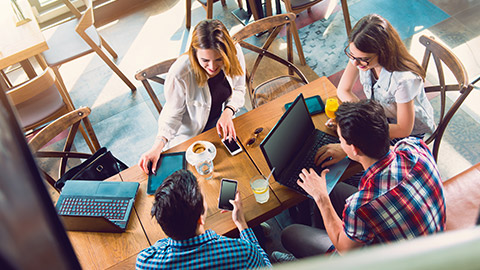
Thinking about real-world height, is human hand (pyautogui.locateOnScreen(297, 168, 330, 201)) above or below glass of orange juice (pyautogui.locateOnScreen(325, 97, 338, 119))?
below

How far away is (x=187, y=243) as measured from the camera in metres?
1.55

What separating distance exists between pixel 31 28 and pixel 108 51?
0.80 metres

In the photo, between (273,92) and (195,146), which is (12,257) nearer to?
(195,146)

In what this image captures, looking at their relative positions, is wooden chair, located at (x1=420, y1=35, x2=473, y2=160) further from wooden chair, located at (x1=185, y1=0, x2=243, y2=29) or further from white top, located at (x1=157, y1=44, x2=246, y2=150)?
wooden chair, located at (x1=185, y1=0, x2=243, y2=29)

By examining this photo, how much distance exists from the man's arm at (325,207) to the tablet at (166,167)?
0.65 m

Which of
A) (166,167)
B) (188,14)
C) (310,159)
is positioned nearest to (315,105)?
(310,159)

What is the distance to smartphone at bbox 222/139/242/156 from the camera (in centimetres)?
210

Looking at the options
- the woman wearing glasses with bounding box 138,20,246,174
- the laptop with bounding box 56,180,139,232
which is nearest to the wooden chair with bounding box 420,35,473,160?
the woman wearing glasses with bounding box 138,20,246,174

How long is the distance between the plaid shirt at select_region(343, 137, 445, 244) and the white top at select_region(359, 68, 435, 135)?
1.62 ft

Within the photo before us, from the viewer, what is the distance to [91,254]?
1809 millimetres

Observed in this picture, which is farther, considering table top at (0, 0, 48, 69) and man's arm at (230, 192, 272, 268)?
table top at (0, 0, 48, 69)

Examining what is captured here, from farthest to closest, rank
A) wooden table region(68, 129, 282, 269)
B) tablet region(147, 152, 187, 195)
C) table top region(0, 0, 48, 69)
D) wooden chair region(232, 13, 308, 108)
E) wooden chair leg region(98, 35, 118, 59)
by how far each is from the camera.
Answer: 1. wooden chair leg region(98, 35, 118, 59)
2. table top region(0, 0, 48, 69)
3. wooden chair region(232, 13, 308, 108)
4. tablet region(147, 152, 187, 195)
5. wooden table region(68, 129, 282, 269)

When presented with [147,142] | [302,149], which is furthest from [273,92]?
[147,142]

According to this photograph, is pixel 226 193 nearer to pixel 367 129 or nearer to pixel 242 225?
pixel 242 225
